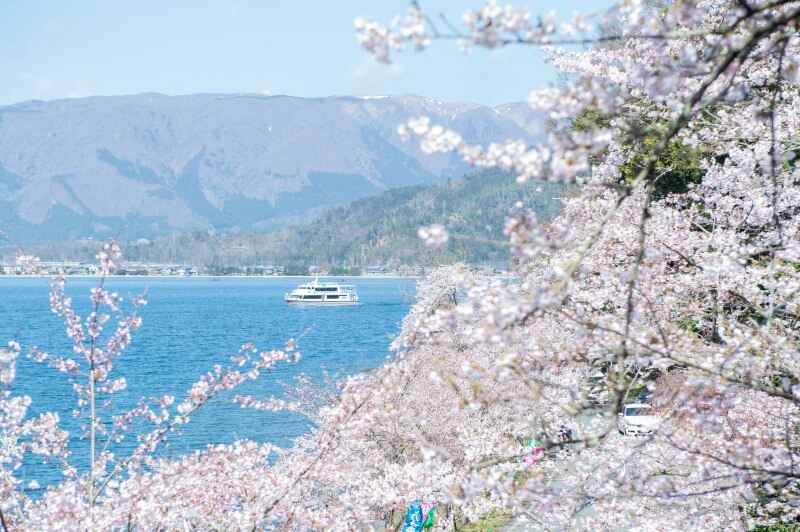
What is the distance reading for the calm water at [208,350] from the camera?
106ft

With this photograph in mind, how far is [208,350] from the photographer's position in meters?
60.6

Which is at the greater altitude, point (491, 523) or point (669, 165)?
point (669, 165)

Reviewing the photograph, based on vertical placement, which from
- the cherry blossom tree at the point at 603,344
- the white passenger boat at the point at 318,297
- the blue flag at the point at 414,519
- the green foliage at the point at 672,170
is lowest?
the white passenger boat at the point at 318,297

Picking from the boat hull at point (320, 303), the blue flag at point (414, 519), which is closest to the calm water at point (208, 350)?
the boat hull at point (320, 303)

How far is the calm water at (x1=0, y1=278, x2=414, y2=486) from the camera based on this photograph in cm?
3238

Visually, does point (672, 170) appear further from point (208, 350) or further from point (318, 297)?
point (318, 297)

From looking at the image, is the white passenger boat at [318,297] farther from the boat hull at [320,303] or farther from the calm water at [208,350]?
the calm water at [208,350]

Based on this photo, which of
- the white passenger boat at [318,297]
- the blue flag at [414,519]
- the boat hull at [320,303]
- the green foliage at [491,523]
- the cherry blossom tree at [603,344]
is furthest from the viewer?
the white passenger boat at [318,297]

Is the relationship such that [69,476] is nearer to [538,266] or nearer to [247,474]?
[247,474]

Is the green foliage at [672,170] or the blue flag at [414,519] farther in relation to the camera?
the green foliage at [672,170]

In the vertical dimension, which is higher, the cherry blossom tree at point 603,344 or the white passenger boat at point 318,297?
the cherry blossom tree at point 603,344

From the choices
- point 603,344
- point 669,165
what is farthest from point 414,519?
point 669,165

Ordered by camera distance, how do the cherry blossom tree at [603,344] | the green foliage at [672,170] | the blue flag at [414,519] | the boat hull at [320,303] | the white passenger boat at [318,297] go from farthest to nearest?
the white passenger boat at [318,297] → the boat hull at [320,303] → the green foliage at [672,170] → the blue flag at [414,519] → the cherry blossom tree at [603,344]

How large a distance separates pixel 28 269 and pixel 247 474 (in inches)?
116
